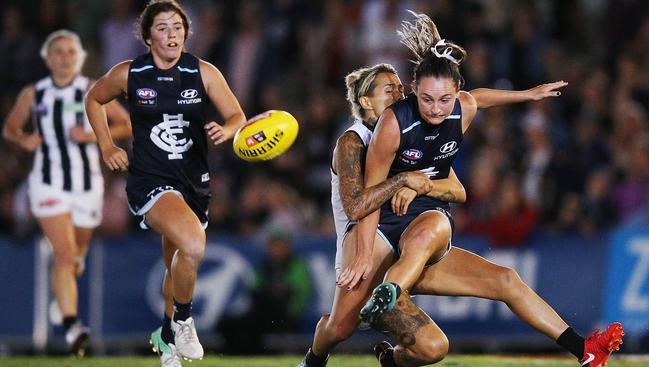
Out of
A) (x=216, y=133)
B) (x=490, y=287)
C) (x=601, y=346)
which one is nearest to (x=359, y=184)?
(x=490, y=287)

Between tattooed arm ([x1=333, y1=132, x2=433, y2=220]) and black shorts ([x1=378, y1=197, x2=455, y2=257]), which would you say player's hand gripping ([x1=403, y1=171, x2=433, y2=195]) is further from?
black shorts ([x1=378, y1=197, x2=455, y2=257])

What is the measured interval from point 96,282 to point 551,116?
5027 millimetres

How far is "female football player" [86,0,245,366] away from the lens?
26.9 ft

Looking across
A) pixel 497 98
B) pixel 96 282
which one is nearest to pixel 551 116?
pixel 96 282

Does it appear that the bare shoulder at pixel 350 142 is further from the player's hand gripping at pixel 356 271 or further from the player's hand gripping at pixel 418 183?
the player's hand gripping at pixel 356 271

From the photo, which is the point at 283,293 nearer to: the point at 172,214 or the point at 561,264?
the point at 561,264

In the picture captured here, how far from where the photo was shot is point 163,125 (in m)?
8.34

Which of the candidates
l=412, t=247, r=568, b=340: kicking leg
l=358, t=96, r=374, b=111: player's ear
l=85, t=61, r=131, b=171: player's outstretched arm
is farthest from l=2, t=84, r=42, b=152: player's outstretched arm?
l=412, t=247, r=568, b=340: kicking leg

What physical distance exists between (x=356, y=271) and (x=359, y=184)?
19.5 inches

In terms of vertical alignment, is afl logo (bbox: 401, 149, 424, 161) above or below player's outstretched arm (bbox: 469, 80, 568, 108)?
below

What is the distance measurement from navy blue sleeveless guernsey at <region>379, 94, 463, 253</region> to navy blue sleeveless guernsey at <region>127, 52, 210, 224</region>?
4.99 ft

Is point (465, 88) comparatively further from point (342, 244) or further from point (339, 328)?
point (339, 328)

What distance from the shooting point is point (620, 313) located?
39.5ft

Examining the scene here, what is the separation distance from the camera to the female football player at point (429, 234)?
285 inches
